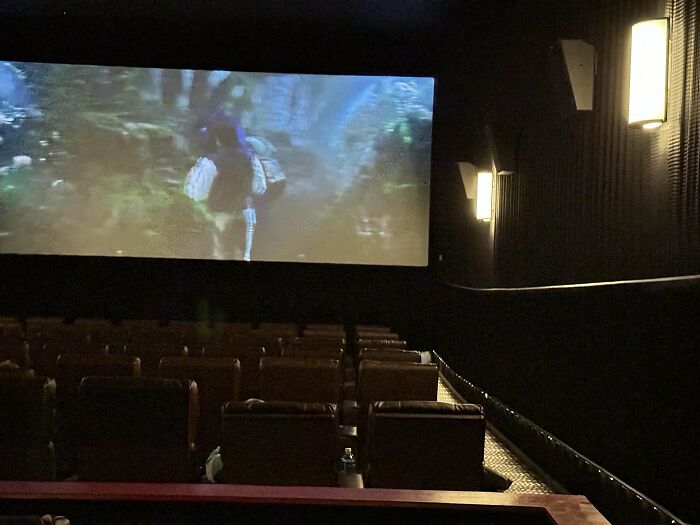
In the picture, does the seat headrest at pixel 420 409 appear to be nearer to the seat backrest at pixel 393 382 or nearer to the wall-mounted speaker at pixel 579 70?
the seat backrest at pixel 393 382

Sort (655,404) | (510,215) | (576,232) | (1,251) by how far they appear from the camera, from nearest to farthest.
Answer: (655,404)
(576,232)
(510,215)
(1,251)

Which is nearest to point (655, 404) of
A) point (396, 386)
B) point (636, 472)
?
point (636, 472)

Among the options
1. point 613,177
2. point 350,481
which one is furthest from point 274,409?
point 613,177

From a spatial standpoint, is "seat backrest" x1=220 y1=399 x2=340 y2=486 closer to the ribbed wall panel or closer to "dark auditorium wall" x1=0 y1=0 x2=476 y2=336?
the ribbed wall panel

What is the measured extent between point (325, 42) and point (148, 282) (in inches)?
177

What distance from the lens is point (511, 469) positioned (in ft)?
14.1

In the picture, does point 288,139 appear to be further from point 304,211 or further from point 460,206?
point 460,206

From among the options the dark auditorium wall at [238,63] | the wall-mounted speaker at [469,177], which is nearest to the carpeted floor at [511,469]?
the wall-mounted speaker at [469,177]

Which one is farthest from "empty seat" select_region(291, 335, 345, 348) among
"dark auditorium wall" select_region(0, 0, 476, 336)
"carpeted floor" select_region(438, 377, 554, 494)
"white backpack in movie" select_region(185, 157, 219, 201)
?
"dark auditorium wall" select_region(0, 0, 476, 336)

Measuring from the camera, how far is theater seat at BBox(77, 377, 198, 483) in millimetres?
2666

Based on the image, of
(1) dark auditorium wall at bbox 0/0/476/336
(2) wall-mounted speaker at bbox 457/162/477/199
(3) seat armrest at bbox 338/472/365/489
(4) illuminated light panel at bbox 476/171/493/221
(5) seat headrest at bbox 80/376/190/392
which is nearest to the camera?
(5) seat headrest at bbox 80/376/190/392

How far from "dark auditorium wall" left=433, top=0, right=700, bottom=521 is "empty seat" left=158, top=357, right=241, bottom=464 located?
183cm

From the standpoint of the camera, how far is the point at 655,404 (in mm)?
2703

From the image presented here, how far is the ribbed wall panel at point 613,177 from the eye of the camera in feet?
9.50
